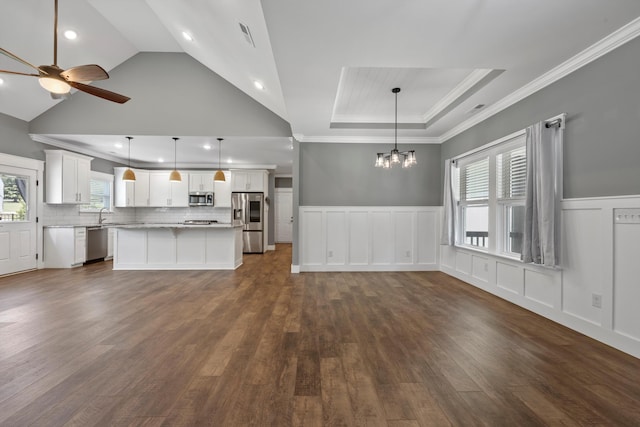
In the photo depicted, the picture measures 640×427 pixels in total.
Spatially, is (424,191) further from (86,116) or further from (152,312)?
(86,116)

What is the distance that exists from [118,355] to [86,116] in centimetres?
548

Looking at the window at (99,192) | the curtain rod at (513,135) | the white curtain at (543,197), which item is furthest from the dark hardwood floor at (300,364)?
the window at (99,192)

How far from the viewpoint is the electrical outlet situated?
2641mm

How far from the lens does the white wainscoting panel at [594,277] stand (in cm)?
240

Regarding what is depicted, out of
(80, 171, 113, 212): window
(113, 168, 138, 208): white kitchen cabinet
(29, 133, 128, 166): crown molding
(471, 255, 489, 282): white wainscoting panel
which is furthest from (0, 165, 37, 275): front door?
(471, 255, 489, 282): white wainscoting panel

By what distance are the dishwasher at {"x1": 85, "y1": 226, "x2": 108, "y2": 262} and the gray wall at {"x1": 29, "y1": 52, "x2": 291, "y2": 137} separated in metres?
2.22

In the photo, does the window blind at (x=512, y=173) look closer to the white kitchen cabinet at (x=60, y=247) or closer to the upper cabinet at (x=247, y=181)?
the upper cabinet at (x=247, y=181)

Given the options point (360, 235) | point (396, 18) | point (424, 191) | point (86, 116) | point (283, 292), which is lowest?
point (283, 292)

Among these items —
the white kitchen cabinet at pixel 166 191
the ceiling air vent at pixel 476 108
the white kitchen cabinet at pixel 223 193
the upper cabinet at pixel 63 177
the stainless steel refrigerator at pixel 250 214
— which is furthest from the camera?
the stainless steel refrigerator at pixel 250 214

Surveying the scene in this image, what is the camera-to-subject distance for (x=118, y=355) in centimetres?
233

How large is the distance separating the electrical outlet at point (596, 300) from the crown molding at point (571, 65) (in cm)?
219

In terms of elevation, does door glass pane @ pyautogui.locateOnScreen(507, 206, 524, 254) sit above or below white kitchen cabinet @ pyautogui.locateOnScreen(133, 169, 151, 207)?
below

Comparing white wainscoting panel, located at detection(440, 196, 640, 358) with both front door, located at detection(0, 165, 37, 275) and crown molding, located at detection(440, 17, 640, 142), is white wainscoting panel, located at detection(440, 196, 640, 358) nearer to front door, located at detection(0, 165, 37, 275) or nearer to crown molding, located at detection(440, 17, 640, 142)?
crown molding, located at detection(440, 17, 640, 142)

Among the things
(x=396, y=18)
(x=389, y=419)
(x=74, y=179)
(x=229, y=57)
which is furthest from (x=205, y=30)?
(x=74, y=179)
